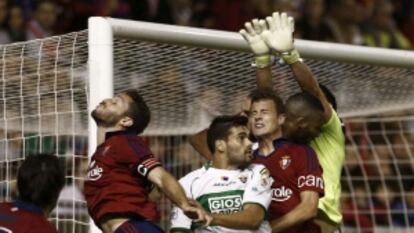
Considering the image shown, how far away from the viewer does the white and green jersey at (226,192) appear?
716 cm

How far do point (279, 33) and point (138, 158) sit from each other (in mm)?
1135

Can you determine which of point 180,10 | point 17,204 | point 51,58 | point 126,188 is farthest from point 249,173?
point 180,10

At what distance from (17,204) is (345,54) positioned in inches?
116

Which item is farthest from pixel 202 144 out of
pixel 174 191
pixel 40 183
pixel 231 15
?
pixel 231 15

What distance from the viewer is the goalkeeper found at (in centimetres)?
771

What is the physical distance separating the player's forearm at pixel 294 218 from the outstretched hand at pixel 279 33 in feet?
2.82

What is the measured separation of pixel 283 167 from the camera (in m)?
7.55

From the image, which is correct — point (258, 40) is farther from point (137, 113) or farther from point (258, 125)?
point (137, 113)

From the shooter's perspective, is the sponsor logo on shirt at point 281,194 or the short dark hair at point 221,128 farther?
the sponsor logo on shirt at point 281,194

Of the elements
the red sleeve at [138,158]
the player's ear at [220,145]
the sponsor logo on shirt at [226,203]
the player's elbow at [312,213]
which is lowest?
the player's elbow at [312,213]

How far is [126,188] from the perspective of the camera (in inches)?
277

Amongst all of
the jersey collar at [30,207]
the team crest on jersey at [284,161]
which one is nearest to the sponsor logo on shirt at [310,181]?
the team crest on jersey at [284,161]

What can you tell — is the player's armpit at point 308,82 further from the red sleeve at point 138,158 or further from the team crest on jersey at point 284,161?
the red sleeve at point 138,158

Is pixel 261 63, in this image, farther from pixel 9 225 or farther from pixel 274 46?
pixel 9 225
